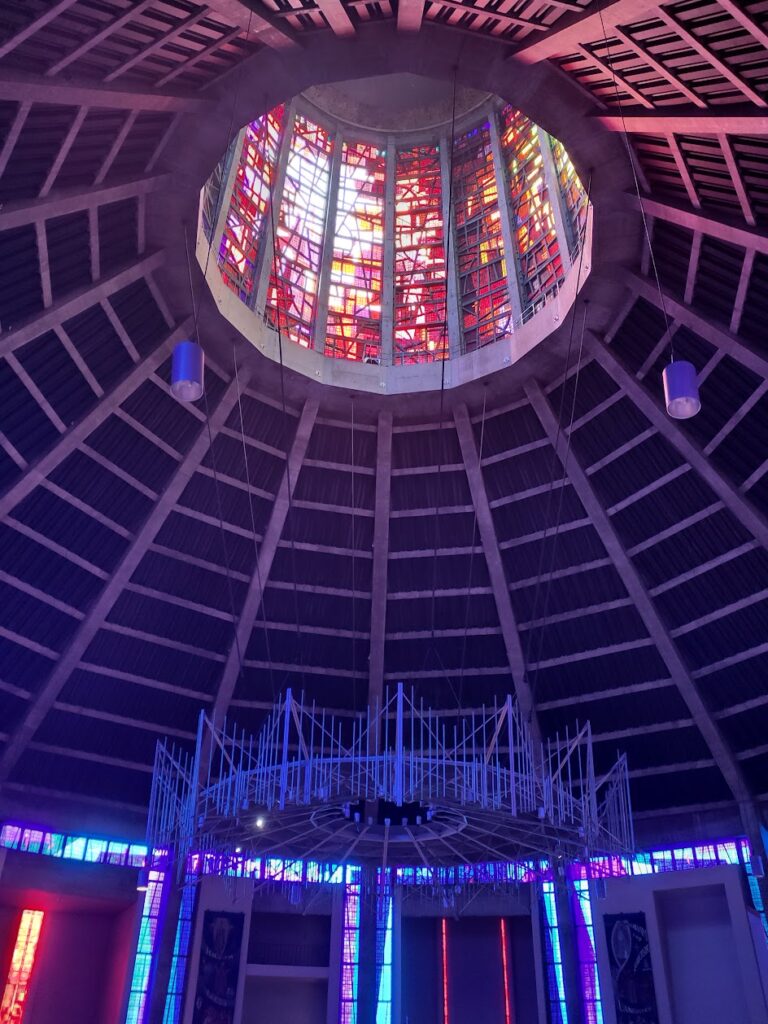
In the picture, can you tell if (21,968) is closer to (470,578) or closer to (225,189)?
(470,578)

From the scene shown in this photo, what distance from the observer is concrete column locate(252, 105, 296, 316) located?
2619 cm

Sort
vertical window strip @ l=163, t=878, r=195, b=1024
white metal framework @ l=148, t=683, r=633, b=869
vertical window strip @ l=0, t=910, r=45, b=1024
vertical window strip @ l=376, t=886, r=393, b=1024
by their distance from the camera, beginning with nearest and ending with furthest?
white metal framework @ l=148, t=683, r=633, b=869, vertical window strip @ l=163, t=878, r=195, b=1024, vertical window strip @ l=0, t=910, r=45, b=1024, vertical window strip @ l=376, t=886, r=393, b=1024

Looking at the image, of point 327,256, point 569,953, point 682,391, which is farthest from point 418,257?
point 569,953

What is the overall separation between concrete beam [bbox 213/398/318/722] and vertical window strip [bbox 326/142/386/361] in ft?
9.77

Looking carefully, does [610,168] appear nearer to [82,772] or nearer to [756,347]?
[756,347]

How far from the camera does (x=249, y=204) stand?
27.1 metres

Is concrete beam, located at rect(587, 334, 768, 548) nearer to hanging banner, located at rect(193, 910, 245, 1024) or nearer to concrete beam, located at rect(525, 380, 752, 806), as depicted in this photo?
concrete beam, located at rect(525, 380, 752, 806)

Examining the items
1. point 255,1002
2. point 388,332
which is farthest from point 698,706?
point 255,1002

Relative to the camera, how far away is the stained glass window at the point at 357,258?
1122 inches

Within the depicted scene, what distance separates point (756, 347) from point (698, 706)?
428 inches

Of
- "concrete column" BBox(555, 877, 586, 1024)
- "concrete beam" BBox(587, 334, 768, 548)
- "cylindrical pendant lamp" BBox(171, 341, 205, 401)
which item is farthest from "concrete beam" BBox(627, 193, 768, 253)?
"concrete column" BBox(555, 877, 586, 1024)

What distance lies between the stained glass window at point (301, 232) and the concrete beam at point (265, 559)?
8.87 ft

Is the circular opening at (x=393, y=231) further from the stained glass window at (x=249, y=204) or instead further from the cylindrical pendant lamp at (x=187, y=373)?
the cylindrical pendant lamp at (x=187, y=373)

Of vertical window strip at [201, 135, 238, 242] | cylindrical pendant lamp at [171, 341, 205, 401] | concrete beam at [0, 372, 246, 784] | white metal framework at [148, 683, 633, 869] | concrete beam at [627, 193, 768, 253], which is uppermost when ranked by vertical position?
vertical window strip at [201, 135, 238, 242]
